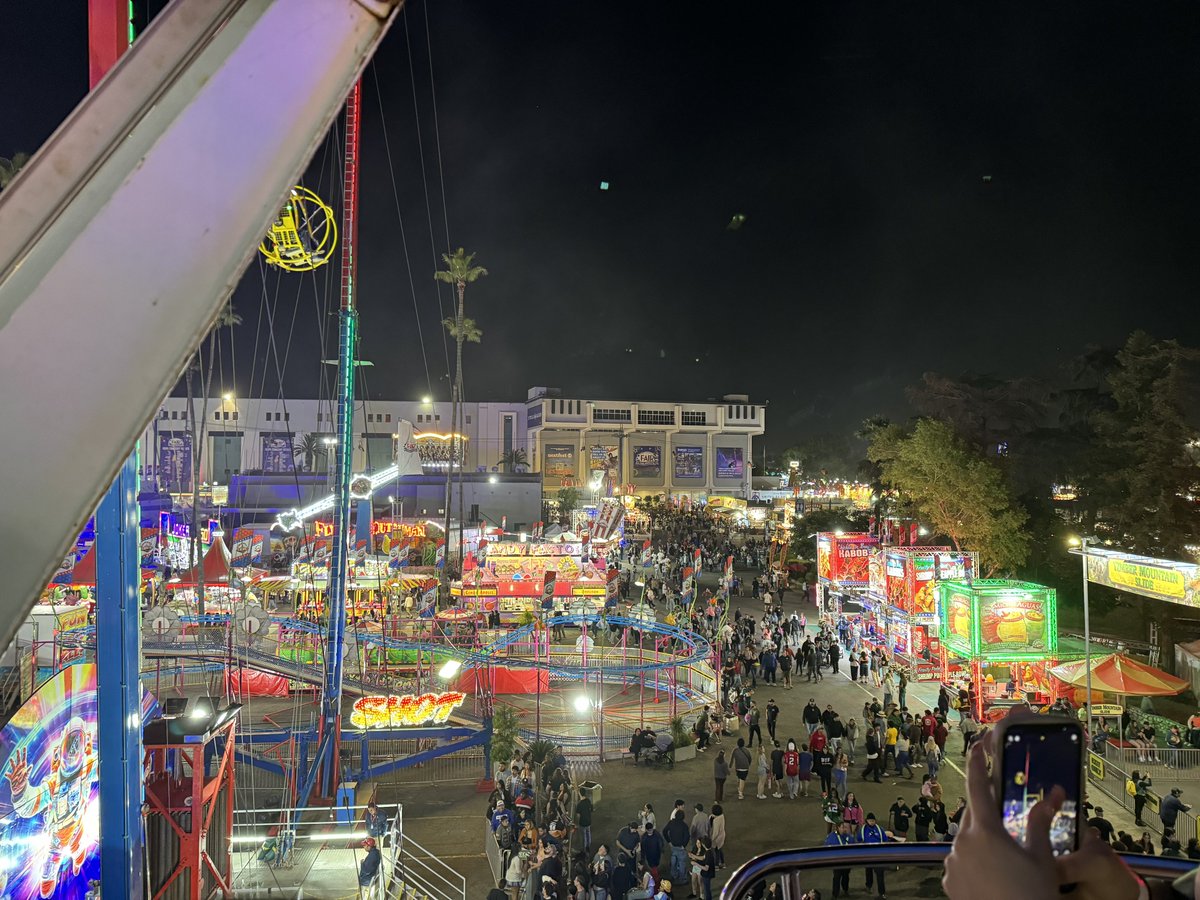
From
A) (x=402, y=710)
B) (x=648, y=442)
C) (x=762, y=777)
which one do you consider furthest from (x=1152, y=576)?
(x=648, y=442)

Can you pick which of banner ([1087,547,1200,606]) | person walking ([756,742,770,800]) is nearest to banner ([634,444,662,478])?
banner ([1087,547,1200,606])

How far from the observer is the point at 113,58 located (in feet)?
15.0

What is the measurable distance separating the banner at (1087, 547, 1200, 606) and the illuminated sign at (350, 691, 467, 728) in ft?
47.7

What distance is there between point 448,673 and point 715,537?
30.8m

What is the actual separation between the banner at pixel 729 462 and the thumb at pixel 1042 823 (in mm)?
73716

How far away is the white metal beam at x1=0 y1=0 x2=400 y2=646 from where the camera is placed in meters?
1.08

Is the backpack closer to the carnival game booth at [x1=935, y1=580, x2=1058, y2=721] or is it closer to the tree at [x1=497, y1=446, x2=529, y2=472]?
the carnival game booth at [x1=935, y1=580, x2=1058, y2=721]

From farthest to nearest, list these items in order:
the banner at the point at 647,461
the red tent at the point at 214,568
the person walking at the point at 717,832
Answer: the banner at the point at 647,461 → the red tent at the point at 214,568 → the person walking at the point at 717,832

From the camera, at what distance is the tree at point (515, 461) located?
72812 mm

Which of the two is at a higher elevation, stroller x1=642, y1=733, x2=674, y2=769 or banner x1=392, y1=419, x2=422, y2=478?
banner x1=392, y1=419, x2=422, y2=478

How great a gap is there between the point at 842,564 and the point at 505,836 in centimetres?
1875

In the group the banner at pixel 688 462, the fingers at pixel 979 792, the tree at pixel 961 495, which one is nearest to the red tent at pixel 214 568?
the fingers at pixel 979 792

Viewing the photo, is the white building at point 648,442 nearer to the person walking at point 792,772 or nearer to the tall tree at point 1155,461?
the tall tree at point 1155,461

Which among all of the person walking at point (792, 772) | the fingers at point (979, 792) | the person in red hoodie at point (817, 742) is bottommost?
the person walking at point (792, 772)
